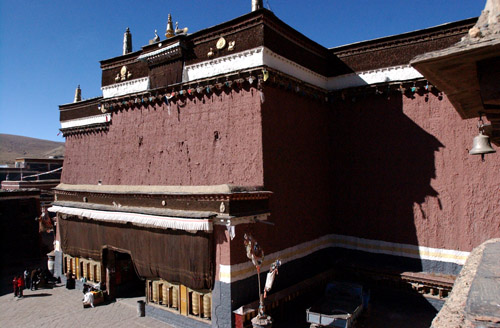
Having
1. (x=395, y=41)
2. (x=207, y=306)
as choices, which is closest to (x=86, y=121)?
(x=207, y=306)

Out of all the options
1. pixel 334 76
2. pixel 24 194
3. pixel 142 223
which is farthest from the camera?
pixel 24 194

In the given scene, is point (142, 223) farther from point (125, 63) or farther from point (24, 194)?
point (24, 194)

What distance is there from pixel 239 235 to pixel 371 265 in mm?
5598

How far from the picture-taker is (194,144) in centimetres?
1196

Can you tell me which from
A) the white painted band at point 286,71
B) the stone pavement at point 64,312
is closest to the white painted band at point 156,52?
the white painted band at point 286,71

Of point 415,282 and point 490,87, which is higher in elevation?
point 490,87

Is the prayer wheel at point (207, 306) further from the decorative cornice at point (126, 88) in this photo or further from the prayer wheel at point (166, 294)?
the decorative cornice at point (126, 88)

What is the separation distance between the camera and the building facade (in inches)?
397

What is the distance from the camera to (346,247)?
13.1 meters

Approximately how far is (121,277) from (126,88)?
792 cm

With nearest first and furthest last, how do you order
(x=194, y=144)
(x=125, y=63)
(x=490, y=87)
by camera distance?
(x=490, y=87)
(x=194, y=144)
(x=125, y=63)

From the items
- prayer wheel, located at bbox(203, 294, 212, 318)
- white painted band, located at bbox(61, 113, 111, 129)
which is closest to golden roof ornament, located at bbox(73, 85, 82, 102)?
white painted band, located at bbox(61, 113, 111, 129)

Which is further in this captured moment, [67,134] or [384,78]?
[67,134]

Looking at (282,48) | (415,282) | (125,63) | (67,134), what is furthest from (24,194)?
(415,282)
